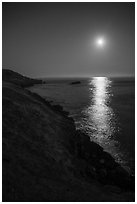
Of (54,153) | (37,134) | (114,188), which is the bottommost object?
(114,188)

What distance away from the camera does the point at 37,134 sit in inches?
800

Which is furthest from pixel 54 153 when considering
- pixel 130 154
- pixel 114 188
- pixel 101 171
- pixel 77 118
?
pixel 77 118

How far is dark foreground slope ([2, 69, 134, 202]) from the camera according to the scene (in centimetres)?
1220

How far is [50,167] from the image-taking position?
15.6 m

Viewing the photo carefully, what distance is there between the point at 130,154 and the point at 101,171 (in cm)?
810

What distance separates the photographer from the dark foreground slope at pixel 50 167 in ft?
40.0

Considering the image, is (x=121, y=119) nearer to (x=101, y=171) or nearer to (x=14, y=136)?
(x=101, y=171)

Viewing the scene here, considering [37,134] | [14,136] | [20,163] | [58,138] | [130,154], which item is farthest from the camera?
[130,154]

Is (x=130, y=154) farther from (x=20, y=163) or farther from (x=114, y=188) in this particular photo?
(x=20, y=163)

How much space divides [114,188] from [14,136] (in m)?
11.2

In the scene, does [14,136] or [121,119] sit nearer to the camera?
[14,136]

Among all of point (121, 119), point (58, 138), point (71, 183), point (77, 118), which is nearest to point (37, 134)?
point (58, 138)

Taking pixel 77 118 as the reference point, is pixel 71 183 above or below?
below

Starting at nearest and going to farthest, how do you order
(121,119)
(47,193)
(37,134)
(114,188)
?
1. (47,193)
2. (114,188)
3. (37,134)
4. (121,119)
